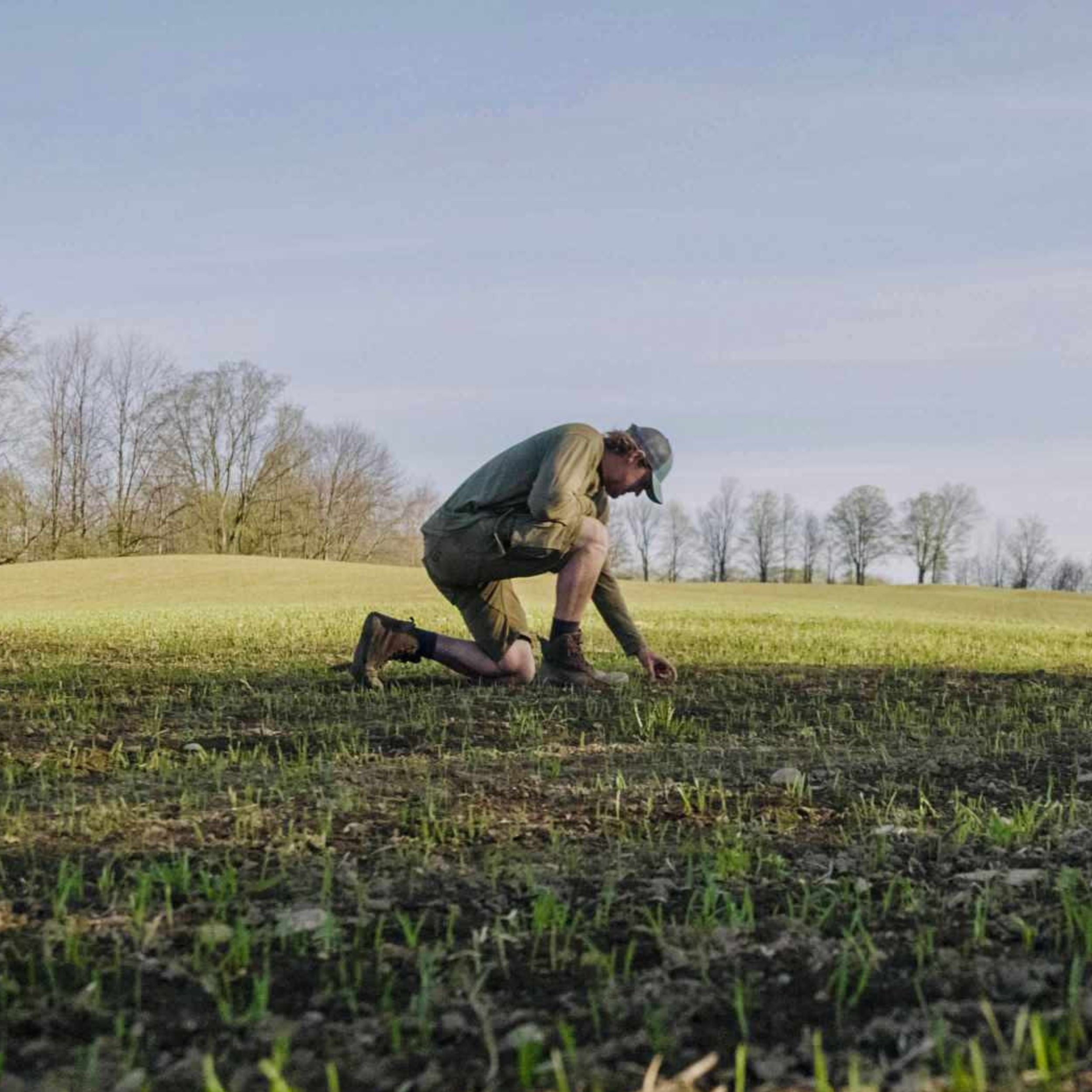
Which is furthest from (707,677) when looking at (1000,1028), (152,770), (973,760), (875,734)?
(1000,1028)

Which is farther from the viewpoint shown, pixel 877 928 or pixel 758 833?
pixel 758 833

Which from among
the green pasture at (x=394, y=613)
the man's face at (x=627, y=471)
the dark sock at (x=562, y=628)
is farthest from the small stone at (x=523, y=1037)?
the green pasture at (x=394, y=613)

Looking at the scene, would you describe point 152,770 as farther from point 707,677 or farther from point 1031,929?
point 707,677

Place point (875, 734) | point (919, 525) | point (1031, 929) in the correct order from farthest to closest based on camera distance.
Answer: point (919, 525) < point (875, 734) < point (1031, 929)

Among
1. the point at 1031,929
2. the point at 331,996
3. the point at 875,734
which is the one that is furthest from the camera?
the point at 875,734

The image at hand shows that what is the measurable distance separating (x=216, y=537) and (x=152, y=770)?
1790 inches

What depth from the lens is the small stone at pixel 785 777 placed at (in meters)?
4.07

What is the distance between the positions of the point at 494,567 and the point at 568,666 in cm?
82

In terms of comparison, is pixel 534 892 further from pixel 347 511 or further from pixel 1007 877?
pixel 347 511

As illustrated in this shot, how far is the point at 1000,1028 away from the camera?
1983mm

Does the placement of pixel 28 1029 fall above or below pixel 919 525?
below

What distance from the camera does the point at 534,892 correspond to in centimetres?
266

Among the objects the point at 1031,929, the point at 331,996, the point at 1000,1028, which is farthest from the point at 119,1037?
the point at 1031,929

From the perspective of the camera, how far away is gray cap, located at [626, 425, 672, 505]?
6391 millimetres
